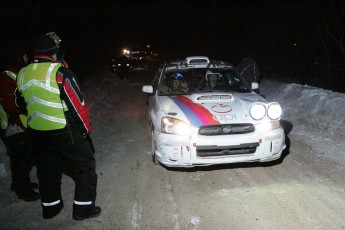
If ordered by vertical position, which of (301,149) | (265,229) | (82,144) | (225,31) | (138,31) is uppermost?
(82,144)

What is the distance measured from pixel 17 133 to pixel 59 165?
895mm

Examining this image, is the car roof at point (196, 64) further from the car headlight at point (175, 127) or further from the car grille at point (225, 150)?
the car grille at point (225, 150)

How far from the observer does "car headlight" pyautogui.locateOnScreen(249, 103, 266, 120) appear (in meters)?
4.84

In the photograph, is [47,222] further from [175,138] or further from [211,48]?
[211,48]

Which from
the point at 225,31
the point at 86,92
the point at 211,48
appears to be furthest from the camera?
the point at 211,48

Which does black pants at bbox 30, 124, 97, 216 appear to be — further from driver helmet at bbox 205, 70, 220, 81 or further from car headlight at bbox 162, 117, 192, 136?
driver helmet at bbox 205, 70, 220, 81

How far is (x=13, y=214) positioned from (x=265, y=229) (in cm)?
305

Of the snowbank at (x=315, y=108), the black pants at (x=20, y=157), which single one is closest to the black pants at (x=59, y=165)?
the black pants at (x=20, y=157)

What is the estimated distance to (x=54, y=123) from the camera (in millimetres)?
3676

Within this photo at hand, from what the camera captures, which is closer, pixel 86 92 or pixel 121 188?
pixel 121 188

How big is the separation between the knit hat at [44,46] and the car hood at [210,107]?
195cm

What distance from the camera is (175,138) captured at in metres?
4.72

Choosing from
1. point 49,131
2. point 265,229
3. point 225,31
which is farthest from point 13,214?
point 225,31

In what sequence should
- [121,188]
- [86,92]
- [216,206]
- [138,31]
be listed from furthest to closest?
[138,31], [86,92], [121,188], [216,206]
